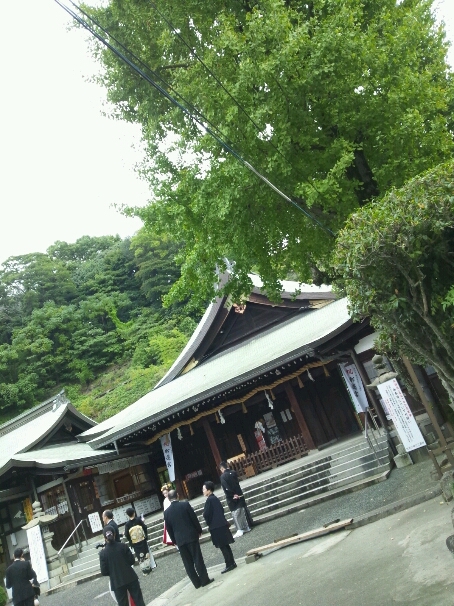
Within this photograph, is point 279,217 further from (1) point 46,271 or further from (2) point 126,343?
(1) point 46,271

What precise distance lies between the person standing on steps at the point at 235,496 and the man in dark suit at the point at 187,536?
2.84 metres

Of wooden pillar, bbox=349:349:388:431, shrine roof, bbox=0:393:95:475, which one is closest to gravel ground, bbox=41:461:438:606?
wooden pillar, bbox=349:349:388:431

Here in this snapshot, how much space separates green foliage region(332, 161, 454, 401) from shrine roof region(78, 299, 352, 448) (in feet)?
27.8

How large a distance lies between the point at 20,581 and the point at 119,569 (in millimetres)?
3459

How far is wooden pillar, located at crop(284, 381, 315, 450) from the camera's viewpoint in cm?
1767

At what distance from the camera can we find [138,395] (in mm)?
41062

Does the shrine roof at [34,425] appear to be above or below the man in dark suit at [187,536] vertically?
above

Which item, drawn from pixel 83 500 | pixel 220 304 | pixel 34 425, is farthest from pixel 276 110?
pixel 34 425

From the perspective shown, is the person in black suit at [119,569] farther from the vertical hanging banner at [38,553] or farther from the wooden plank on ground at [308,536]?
the vertical hanging banner at [38,553]

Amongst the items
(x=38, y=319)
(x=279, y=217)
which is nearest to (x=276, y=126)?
(x=279, y=217)

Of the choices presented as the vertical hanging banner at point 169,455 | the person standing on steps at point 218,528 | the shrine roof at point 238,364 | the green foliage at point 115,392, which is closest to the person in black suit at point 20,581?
the person standing on steps at point 218,528

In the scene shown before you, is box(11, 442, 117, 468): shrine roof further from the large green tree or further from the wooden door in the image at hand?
the large green tree

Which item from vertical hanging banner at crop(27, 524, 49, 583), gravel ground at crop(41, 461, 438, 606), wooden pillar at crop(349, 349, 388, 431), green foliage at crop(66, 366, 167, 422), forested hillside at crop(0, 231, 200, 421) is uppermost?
forested hillside at crop(0, 231, 200, 421)

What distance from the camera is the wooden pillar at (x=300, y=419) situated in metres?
17.7
